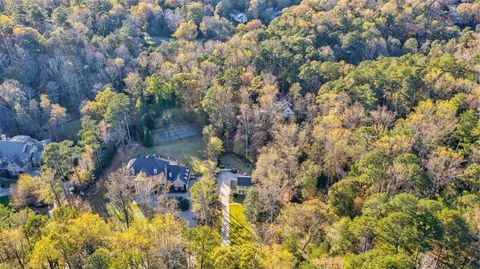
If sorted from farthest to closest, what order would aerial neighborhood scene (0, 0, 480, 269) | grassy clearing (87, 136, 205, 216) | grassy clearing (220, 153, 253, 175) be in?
grassy clearing (87, 136, 205, 216) < grassy clearing (220, 153, 253, 175) < aerial neighborhood scene (0, 0, 480, 269)

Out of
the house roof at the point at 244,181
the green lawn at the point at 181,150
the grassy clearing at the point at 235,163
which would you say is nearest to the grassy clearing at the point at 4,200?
the green lawn at the point at 181,150

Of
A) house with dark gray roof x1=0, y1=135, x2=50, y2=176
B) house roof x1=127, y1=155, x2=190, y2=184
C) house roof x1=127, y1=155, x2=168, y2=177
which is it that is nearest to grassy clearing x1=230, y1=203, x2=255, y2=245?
house roof x1=127, y1=155, x2=190, y2=184

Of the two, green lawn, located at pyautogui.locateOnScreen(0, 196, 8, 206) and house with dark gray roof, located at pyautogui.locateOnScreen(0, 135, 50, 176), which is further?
house with dark gray roof, located at pyautogui.locateOnScreen(0, 135, 50, 176)

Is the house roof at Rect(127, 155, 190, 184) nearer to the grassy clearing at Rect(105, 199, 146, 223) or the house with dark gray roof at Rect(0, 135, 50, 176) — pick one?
the grassy clearing at Rect(105, 199, 146, 223)

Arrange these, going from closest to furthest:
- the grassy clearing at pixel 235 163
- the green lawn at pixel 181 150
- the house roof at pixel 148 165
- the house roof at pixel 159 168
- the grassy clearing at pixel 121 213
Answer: the grassy clearing at pixel 121 213
the house roof at pixel 159 168
the house roof at pixel 148 165
the grassy clearing at pixel 235 163
the green lawn at pixel 181 150

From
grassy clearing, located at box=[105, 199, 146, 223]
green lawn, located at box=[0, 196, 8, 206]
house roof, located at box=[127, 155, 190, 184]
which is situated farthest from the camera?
house roof, located at box=[127, 155, 190, 184]

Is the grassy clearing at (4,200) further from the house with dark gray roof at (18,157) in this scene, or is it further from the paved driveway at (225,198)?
the paved driveway at (225,198)

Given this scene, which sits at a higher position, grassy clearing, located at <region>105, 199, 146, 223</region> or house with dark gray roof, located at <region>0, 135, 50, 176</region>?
house with dark gray roof, located at <region>0, 135, 50, 176</region>

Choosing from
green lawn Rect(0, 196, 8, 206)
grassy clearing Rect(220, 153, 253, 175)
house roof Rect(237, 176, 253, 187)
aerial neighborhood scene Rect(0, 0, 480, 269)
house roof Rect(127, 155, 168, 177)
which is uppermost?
aerial neighborhood scene Rect(0, 0, 480, 269)
